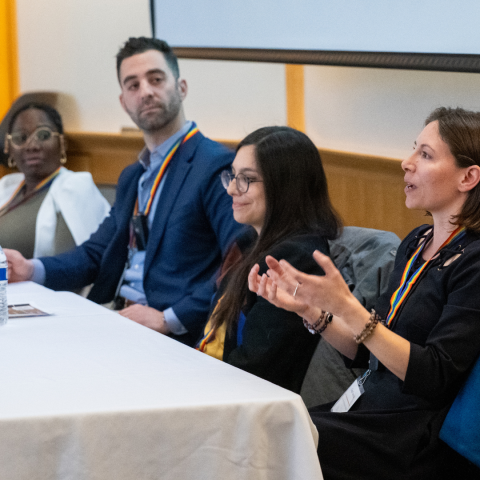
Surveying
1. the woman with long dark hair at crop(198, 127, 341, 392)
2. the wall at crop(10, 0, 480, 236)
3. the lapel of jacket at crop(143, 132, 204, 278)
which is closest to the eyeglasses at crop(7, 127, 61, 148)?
the wall at crop(10, 0, 480, 236)

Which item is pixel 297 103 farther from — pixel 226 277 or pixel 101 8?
pixel 101 8

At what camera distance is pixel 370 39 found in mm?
2406

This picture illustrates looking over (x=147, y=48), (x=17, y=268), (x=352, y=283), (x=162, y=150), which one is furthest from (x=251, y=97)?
(x=352, y=283)

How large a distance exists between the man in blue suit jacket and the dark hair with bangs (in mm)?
485

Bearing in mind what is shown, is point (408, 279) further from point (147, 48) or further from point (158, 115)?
point (147, 48)

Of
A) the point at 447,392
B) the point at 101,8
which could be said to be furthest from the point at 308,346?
the point at 101,8

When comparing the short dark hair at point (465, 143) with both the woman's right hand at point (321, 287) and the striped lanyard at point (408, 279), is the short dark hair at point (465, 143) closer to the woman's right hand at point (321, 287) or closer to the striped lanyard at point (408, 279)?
the striped lanyard at point (408, 279)

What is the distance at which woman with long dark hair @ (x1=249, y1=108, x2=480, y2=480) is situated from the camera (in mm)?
1213

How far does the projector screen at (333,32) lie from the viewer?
2100mm

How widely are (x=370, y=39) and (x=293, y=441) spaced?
174 centimetres

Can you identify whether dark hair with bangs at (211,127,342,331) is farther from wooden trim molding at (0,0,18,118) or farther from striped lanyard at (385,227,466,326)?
wooden trim molding at (0,0,18,118)

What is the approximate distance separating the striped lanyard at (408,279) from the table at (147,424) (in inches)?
15.8

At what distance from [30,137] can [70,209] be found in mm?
678

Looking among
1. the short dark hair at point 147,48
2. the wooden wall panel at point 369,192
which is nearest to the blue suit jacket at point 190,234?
the short dark hair at point 147,48
